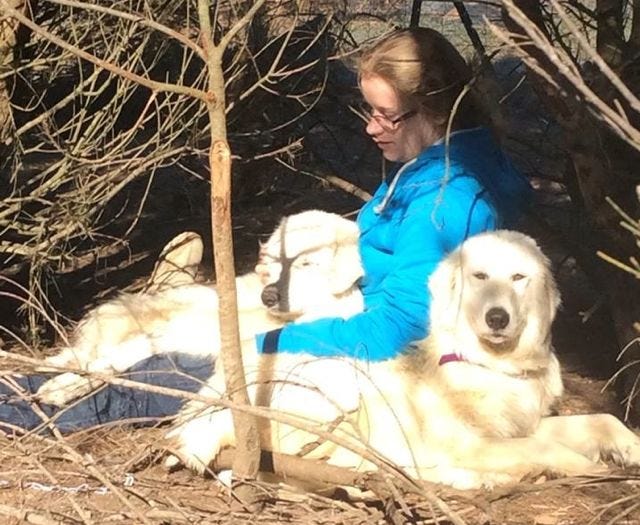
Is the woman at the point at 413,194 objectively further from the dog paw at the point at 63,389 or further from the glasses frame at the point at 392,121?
the dog paw at the point at 63,389

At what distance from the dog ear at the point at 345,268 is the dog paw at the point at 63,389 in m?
1.02

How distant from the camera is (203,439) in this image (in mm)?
3680

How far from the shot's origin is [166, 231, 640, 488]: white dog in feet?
11.8

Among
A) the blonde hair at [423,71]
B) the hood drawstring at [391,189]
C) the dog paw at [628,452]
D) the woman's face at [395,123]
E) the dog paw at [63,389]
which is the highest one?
the blonde hair at [423,71]

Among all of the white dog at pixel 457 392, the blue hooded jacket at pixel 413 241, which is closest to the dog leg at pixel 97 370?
the white dog at pixel 457 392

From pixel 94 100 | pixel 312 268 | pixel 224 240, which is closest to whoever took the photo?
pixel 224 240

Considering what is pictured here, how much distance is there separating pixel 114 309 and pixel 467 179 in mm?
1700

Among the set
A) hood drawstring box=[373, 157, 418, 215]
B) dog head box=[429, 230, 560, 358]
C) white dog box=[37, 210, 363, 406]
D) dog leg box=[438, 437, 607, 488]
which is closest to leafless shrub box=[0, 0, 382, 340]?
white dog box=[37, 210, 363, 406]

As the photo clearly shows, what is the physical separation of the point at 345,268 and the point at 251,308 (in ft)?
1.58

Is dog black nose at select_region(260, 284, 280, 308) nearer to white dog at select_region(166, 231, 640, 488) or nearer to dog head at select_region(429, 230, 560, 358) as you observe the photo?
white dog at select_region(166, 231, 640, 488)

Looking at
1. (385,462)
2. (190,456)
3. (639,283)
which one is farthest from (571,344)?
(385,462)

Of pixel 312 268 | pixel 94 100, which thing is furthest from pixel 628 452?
pixel 94 100

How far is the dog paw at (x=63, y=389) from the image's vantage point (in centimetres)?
418

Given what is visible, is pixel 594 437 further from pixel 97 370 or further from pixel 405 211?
pixel 97 370
